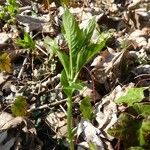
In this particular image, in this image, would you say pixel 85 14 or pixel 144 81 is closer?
pixel 144 81

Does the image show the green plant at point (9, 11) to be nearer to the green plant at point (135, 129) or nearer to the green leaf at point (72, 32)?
the green leaf at point (72, 32)

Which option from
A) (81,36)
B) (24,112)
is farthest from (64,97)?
(81,36)

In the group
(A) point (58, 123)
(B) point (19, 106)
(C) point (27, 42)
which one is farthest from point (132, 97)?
(C) point (27, 42)

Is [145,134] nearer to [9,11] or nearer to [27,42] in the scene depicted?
[27,42]

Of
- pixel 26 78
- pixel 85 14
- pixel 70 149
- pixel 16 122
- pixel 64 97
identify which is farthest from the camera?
pixel 85 14

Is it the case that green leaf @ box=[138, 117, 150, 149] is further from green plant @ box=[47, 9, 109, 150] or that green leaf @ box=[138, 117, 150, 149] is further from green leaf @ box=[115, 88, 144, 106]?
green plant @ box=[47, 9, 109, 150]

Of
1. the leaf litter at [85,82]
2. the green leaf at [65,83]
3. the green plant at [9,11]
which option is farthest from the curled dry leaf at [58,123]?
the green plant at [9,11]

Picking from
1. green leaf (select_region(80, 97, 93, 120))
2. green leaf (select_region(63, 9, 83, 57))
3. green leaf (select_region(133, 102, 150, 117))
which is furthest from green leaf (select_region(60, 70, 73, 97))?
green leaf (select_region(133, 102, 150, 117))

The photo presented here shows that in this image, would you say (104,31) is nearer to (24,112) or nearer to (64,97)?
(64,97)
